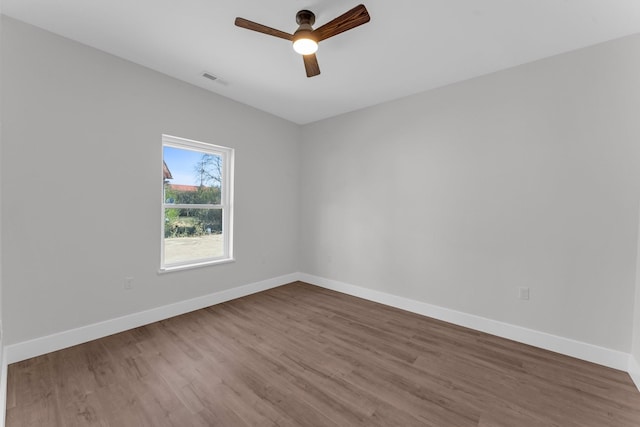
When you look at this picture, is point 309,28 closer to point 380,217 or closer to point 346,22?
point 346,22

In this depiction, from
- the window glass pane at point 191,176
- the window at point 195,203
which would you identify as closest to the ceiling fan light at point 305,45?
the window at point 195,203

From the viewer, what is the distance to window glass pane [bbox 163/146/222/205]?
3191 millimetres

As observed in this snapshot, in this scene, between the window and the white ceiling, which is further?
the window

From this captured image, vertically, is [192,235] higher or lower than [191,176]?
lower

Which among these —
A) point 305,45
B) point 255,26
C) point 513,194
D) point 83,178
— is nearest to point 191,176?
point 83,178

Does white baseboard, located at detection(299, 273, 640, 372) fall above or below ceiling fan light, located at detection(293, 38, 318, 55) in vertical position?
below

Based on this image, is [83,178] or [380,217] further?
[380,217]

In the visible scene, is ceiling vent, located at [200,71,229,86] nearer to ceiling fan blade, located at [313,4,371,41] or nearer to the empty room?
the empty room

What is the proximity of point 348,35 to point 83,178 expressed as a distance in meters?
2.76

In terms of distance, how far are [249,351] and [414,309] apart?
2.07 meters

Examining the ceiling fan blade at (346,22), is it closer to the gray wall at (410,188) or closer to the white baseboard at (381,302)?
the gray wall at (410,188)

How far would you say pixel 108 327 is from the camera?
2.59m

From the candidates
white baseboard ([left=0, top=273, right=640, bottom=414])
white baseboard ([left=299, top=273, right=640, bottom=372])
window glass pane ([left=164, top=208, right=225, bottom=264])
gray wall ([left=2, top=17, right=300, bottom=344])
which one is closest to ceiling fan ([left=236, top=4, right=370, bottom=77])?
gray wall ([left=2, top=17, right=300, bottom=344])

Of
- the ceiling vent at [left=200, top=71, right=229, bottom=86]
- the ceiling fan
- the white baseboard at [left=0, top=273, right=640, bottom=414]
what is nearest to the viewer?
the ceiling fan
